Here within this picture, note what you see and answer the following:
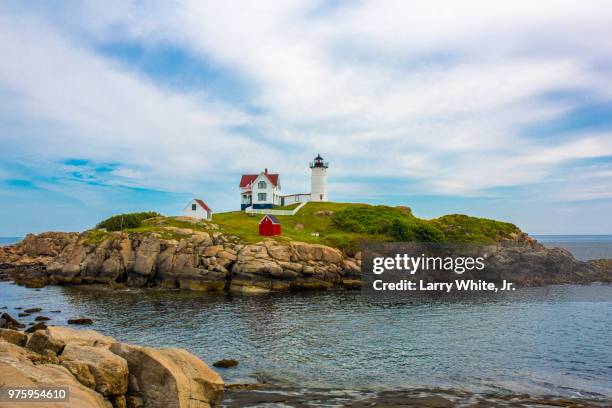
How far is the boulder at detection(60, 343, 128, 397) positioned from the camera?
752 inches

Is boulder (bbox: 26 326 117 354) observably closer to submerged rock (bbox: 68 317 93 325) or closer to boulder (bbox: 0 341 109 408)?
boulder (bbox: 0 341 109 408)

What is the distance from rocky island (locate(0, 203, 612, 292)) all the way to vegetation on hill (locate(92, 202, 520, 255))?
26cm

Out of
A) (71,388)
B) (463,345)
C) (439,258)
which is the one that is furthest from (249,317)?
(439,258)

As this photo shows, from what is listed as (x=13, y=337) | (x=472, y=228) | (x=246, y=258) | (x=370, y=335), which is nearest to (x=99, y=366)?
(x=13, y=337)

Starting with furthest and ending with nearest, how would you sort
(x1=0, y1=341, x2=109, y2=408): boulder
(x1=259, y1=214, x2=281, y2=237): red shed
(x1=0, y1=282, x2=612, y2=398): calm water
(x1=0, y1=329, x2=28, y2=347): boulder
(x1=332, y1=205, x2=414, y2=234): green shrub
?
(x1=332, y1=205, x2=414, y2=234): green shrub, (x1=259, y1=214, x2=281, y2=237): red shed, (x1=0, y1=282, x2=612, y2=398): calm water, (x1=0, y1=329, x2=28, y2=347): boulder, (x1=0, y1=341, x2=109, y2=408): boulder

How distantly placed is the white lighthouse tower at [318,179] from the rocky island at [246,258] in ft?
92.2

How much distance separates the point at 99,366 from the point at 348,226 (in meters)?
84.3

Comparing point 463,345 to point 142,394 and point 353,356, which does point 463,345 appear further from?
point 142,394

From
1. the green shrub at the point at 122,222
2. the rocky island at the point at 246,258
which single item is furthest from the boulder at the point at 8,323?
the green shrub at the point at 122,222

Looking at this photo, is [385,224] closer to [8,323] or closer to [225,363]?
[225,363]

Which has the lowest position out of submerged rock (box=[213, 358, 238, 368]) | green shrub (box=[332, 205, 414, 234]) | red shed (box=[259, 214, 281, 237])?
submerged rock (box=[213, 358, 238, 368])

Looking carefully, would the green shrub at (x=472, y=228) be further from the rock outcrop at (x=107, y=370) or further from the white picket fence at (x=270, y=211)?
the rock outcrop at (x=107, y=370)

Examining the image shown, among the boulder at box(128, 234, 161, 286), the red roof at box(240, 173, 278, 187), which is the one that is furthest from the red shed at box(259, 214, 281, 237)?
the red roof at box(240, 173, 278, 187)

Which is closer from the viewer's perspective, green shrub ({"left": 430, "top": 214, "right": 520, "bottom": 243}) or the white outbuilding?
green shrub ({"left": 430, "top": 214, "right": 520, "bottom": 243})
